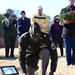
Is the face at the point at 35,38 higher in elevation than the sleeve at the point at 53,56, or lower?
higher

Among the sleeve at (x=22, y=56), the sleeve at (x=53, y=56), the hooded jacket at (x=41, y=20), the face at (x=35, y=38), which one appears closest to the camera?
the face at (x=35, y=38)

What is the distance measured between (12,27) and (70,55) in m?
3.52

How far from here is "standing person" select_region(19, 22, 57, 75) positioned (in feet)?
16.7

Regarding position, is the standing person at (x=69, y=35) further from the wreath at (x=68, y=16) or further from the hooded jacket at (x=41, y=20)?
the hooded jacket at (x=41, y=20)

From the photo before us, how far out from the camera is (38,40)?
17.0 ft

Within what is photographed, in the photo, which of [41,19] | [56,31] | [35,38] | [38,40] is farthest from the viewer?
[56,31]

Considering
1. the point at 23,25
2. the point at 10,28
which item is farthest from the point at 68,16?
the point at 10,28

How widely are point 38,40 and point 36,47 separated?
259 mm

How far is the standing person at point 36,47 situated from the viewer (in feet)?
16.7

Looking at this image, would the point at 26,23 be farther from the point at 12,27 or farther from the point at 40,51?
the point at 40,51

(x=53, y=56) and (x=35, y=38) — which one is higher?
(x=35, y=38)

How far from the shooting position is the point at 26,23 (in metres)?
9.84

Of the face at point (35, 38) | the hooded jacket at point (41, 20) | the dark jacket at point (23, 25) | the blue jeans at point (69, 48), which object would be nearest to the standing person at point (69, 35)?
the blue jeans at point (69, 48)

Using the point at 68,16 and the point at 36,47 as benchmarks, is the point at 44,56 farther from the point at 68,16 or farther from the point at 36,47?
the point at 68,16
